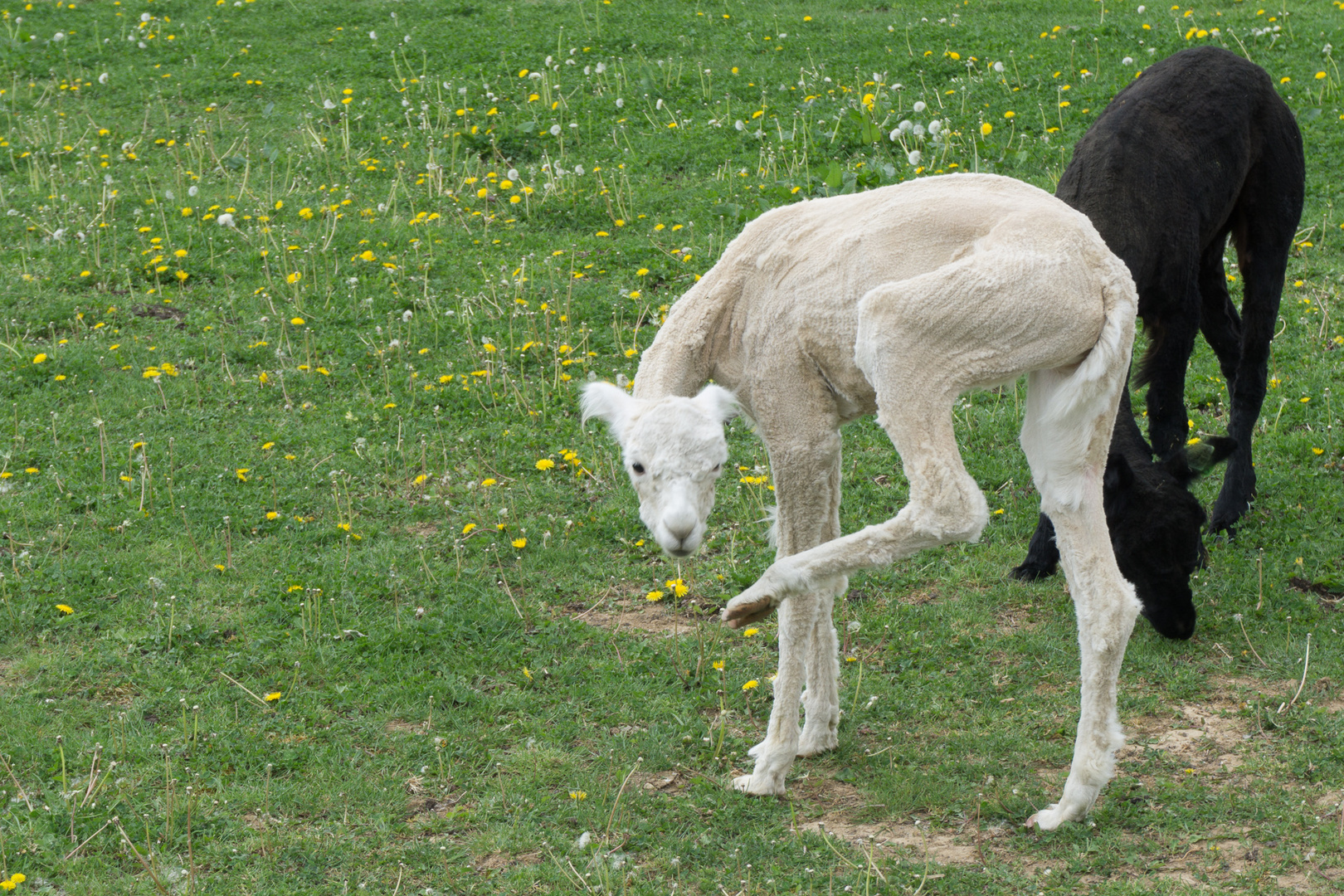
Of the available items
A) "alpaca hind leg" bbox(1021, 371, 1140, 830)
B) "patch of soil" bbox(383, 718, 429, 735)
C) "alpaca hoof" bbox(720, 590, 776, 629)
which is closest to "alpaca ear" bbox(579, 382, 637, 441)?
"alpaca hoof" bbox(720, 590, 776, 629)

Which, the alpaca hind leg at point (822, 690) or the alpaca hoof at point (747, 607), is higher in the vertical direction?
the alpaca hoof at point (747, 607)

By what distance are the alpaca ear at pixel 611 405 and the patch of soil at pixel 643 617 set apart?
203cm

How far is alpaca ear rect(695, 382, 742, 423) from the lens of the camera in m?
3.65

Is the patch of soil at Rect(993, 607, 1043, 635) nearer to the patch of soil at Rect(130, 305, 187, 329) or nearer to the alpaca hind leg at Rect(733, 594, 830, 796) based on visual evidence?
the alpaca hind leg at Rect(733, 594, 830, 796)

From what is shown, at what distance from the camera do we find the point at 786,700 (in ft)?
14.6

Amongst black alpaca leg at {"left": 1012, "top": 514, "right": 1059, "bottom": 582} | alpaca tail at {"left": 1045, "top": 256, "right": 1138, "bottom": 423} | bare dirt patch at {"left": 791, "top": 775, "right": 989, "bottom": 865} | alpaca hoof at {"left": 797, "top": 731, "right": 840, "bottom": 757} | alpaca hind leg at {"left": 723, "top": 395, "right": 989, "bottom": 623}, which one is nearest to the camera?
alpaca hind leg at {"left": 723, "top": 395, "right": 989, "bottom": 623}

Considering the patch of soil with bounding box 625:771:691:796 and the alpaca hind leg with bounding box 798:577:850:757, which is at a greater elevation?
the alpaca hind leg with bounding box 798:577:850:757

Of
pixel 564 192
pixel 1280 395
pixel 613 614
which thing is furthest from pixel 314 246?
pixel 1280 395

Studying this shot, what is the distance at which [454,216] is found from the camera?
973 cm

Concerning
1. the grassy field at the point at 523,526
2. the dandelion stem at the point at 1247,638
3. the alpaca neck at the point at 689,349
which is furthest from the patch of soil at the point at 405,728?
the dandelion stem at the point at 1247,638

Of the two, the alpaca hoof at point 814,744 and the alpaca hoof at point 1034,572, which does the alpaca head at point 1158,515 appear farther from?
the alpaca hoof at point 814,744

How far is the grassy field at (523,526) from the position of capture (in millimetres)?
4281

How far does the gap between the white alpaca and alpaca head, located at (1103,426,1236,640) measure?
98 cm

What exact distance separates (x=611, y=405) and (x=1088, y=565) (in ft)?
5.38
